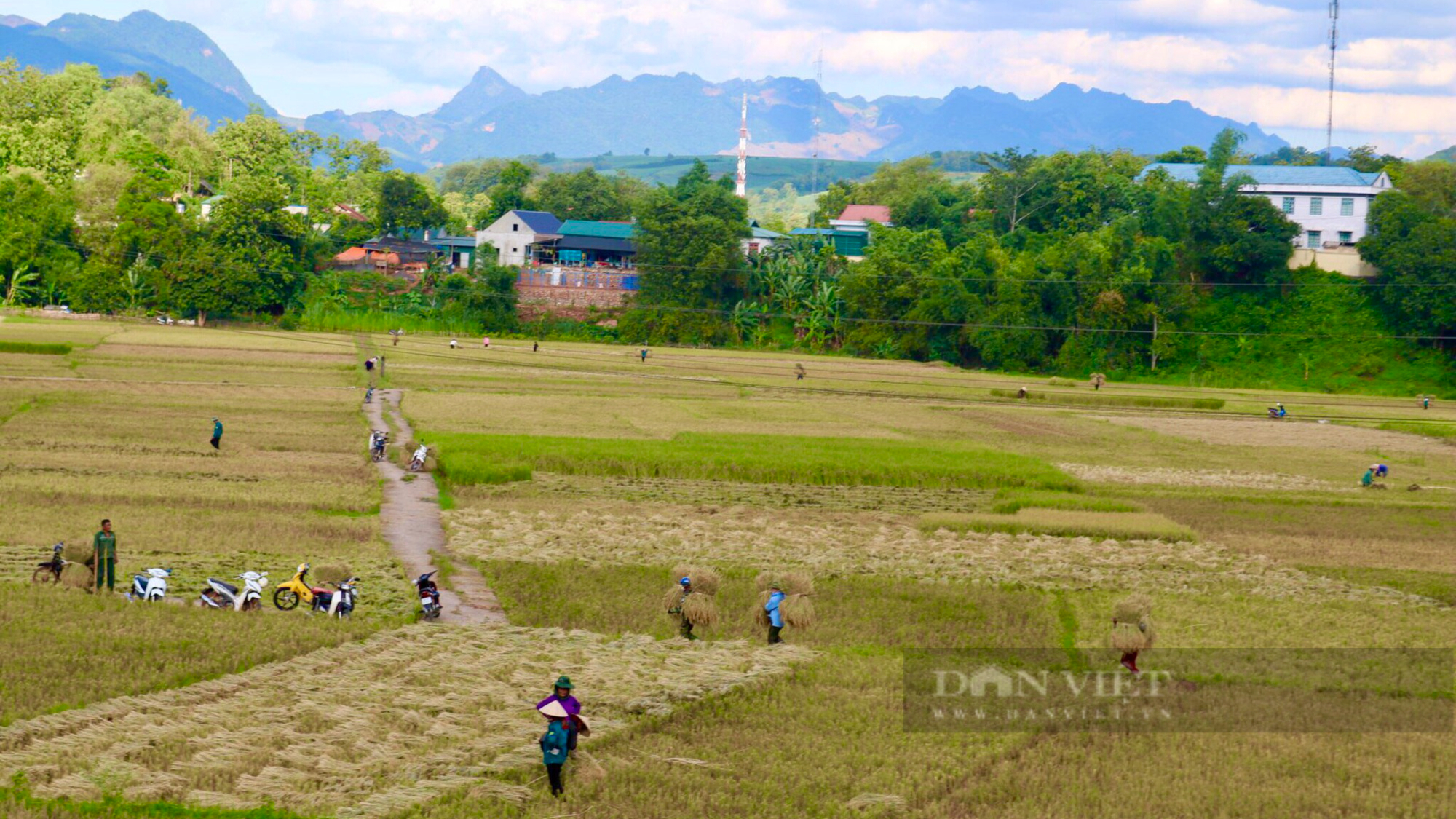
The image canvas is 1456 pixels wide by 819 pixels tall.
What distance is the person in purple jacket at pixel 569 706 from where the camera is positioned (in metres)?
14.3

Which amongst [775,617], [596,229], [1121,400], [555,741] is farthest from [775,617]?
[596,229]

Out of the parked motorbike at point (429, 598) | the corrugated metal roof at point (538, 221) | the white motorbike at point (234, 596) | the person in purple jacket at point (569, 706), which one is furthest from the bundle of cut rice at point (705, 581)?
the corrugated metal roof at point (538, 221)

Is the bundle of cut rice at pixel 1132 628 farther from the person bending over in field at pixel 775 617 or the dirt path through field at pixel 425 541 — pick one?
the dirt path through field at pixel 425 541

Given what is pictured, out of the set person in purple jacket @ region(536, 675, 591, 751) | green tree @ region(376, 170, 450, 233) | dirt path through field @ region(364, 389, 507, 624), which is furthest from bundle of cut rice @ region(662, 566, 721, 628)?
green tree @ region(376, 170, 450, 233)

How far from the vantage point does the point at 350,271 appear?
112375mm

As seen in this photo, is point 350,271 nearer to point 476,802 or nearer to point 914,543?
point 914,543

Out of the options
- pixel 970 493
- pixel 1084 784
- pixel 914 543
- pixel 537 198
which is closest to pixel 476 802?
pixel 1084 784

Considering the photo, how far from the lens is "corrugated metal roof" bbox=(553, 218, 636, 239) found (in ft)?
398

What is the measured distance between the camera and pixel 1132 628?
66.0ft

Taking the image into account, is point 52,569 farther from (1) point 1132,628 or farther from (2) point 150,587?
(1) point 1132,628

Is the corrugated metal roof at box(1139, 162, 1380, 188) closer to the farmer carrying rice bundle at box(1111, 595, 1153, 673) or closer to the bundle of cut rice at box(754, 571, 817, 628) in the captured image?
the farmer carrying rice bundle at box(1111, 595, 1153, 673)

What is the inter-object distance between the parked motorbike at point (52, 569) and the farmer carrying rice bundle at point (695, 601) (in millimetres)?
10646

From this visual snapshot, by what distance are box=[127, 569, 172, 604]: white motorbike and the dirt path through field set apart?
184 inches

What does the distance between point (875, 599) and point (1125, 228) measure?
8622cm
